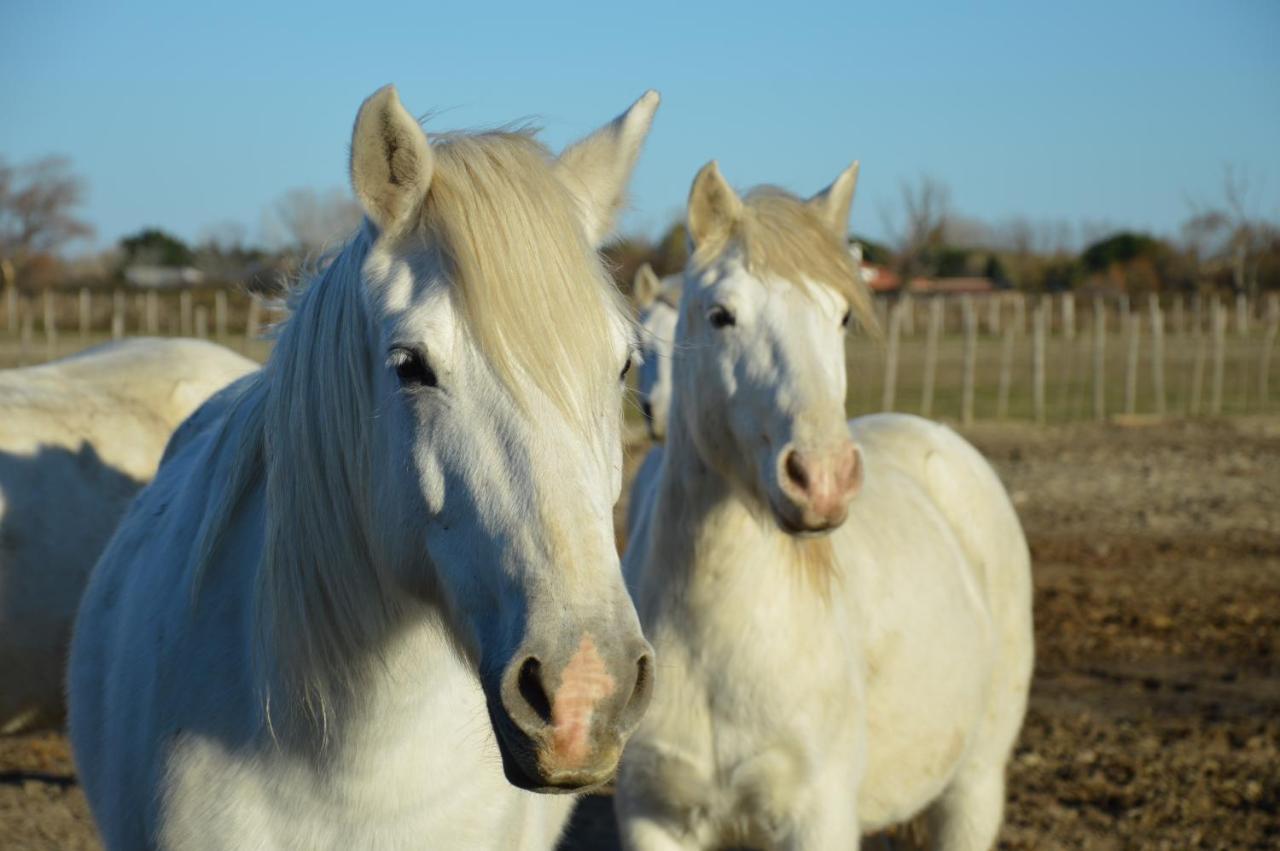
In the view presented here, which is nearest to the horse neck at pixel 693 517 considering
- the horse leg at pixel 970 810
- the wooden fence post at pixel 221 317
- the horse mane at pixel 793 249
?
the horse mane at pixel 793 249

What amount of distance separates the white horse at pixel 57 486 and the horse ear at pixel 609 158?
2.70 m

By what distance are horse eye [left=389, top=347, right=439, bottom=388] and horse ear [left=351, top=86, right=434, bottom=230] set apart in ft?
0.65

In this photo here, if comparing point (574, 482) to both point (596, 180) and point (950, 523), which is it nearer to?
point (596, 180)

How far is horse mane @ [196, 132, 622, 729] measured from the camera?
1.65m

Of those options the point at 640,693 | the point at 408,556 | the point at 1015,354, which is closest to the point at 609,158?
the point at 408,556

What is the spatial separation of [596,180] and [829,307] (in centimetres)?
153

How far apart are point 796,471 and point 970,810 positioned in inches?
69.3

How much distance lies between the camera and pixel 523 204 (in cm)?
172

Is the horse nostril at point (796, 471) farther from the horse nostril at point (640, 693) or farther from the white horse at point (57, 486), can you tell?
the white horse at point (57, 486)

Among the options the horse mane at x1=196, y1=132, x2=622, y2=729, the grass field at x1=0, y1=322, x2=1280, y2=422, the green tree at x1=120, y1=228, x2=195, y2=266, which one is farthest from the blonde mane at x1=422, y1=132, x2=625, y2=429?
the green tree at x1=120, y1=228, x2=195, y2=266

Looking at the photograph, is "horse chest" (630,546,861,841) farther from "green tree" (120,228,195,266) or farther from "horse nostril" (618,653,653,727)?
"green tree" (120,228,195,266)

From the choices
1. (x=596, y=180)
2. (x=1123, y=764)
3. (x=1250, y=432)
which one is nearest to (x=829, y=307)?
(x=596, y=180)

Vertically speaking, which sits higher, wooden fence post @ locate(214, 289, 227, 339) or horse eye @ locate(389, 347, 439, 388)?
horse eye @ locate(389, 347, 439, 388)

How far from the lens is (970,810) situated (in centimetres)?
414
